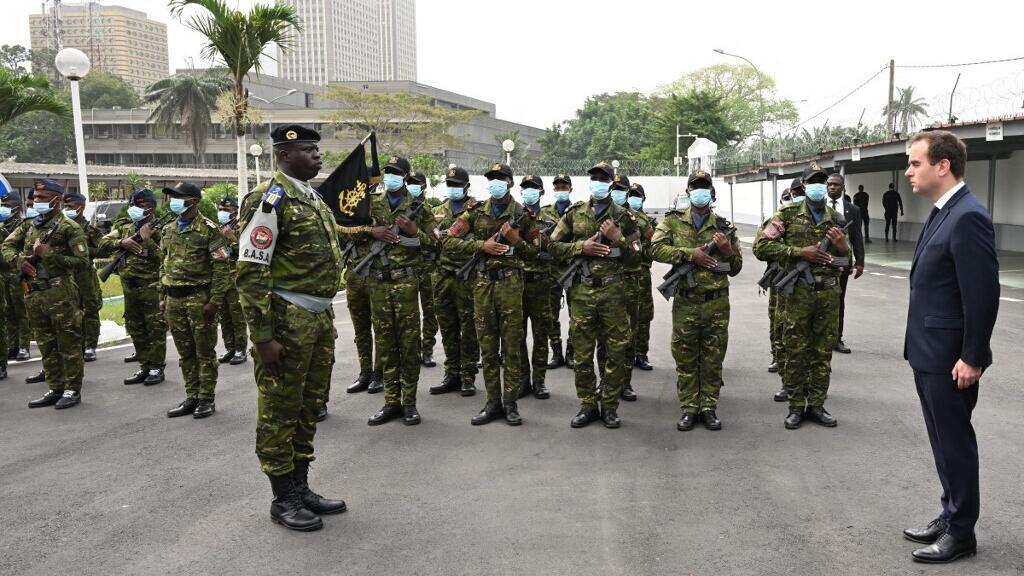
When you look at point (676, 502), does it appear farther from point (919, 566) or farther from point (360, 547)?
point (360, 547)

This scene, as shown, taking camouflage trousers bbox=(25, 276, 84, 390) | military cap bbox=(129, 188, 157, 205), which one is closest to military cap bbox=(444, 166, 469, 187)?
military cap bbox=(129, 188, 157, 205)

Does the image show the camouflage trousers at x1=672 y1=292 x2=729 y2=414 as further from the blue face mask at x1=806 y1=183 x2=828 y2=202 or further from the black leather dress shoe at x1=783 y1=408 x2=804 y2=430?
the blue face mask at x1=806 y1=183 x2=828 y2=202

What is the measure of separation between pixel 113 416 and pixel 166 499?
247cm

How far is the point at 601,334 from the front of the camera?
6.16 metres

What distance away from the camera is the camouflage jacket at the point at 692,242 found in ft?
19.6

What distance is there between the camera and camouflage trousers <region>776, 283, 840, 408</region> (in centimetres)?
605

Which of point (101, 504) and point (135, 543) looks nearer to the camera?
point (135, 543)

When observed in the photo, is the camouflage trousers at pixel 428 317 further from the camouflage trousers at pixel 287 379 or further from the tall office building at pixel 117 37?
the tall office building at pixel 117 37

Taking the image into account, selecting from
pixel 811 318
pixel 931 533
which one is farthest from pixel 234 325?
pixel 931 533

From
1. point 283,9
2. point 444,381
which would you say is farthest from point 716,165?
point 444,381

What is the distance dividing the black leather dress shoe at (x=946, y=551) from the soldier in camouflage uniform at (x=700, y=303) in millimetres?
2295

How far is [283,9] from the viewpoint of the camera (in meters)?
13.1

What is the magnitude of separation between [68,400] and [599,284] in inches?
199

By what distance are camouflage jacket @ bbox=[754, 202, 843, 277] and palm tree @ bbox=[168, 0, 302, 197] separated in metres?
10.1
